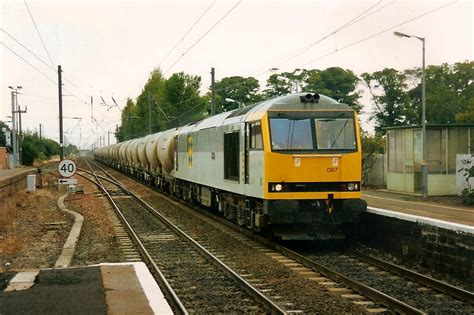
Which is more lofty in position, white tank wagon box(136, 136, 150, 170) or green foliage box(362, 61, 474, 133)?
green foliage box(362, 61, 474, 133)

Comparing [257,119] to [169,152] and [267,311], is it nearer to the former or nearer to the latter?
[267,311]

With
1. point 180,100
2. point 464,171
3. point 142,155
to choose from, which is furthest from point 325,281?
point 180,100

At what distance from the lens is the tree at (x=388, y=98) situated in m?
66.2

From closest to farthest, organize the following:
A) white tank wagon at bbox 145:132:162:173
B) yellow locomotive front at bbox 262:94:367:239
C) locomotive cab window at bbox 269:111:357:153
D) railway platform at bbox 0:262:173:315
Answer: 1. railway platform at bbox 0:262:173:315
2. yellow locomotive front at bbox 262:94:367:239
3. locomotive cab window at bbox 269:111:357:153
4. white tank wagon at bbox 145:132:162:173

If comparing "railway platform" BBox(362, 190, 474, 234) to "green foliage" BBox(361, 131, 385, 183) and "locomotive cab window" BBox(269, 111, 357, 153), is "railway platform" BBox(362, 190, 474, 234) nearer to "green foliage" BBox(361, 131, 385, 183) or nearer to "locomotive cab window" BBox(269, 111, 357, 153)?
"locomotive cab window" BBox(269, 111, 357, 153)

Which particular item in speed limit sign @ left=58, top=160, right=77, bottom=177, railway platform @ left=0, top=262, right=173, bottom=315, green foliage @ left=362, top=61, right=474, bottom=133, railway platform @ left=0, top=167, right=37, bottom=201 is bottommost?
railway platform @ left=0, top=262, right=173, bottom=315

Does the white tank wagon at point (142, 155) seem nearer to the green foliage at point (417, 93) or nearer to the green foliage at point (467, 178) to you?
the green foliage at point (467, 178)

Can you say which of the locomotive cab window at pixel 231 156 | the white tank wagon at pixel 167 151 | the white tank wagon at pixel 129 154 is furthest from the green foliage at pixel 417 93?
the locomotive cab window at pixel 231 156

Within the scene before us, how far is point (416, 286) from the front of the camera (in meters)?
9.38

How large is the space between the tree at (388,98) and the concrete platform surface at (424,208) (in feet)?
124

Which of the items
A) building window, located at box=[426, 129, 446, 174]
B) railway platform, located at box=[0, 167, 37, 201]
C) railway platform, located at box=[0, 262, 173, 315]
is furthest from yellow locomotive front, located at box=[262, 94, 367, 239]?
building window, located at box=[426, 129, 446, 174]

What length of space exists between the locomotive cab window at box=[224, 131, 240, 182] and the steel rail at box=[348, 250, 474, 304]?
4.13 metres

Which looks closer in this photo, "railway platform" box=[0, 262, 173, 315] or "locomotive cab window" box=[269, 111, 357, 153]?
"railway platform" box=[0, 262, 173, 315]

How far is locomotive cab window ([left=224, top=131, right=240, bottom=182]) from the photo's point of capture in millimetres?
14913
